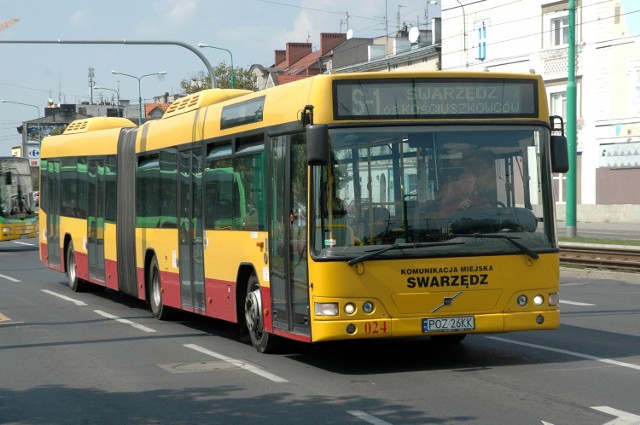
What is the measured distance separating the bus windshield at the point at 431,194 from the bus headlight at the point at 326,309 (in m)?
0.44

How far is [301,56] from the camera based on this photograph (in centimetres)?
10838

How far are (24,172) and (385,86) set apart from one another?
33.9 meters

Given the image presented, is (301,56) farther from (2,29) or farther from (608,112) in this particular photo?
(608,112)

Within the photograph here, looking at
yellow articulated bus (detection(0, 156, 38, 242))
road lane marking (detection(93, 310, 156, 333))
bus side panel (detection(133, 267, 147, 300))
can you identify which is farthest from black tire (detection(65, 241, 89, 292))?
Answer: yellow articulated bus (detection(0, 156, 38, 242))

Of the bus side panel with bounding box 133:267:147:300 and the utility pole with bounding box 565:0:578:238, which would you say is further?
the utility pole with bounding box 565:0:578:238

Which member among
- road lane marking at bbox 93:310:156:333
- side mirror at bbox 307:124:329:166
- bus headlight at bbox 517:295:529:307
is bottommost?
road lane marking at bbox 93:310:156:333

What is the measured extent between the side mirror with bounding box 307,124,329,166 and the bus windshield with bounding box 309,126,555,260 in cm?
26

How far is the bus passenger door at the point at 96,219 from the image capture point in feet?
68.1

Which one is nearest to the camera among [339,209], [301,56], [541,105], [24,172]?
[339,209]

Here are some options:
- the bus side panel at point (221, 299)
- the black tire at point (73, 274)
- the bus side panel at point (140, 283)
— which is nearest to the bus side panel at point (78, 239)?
the black tire at point (73, 274)

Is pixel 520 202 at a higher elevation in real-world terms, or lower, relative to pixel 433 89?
lower

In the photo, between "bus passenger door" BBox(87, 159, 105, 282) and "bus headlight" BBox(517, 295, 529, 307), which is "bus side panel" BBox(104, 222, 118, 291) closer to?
"bus passenger door" BBox(87, 159, 105, 282)

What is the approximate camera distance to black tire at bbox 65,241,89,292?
75.0ft

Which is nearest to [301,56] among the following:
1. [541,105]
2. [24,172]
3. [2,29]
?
[2,29]
